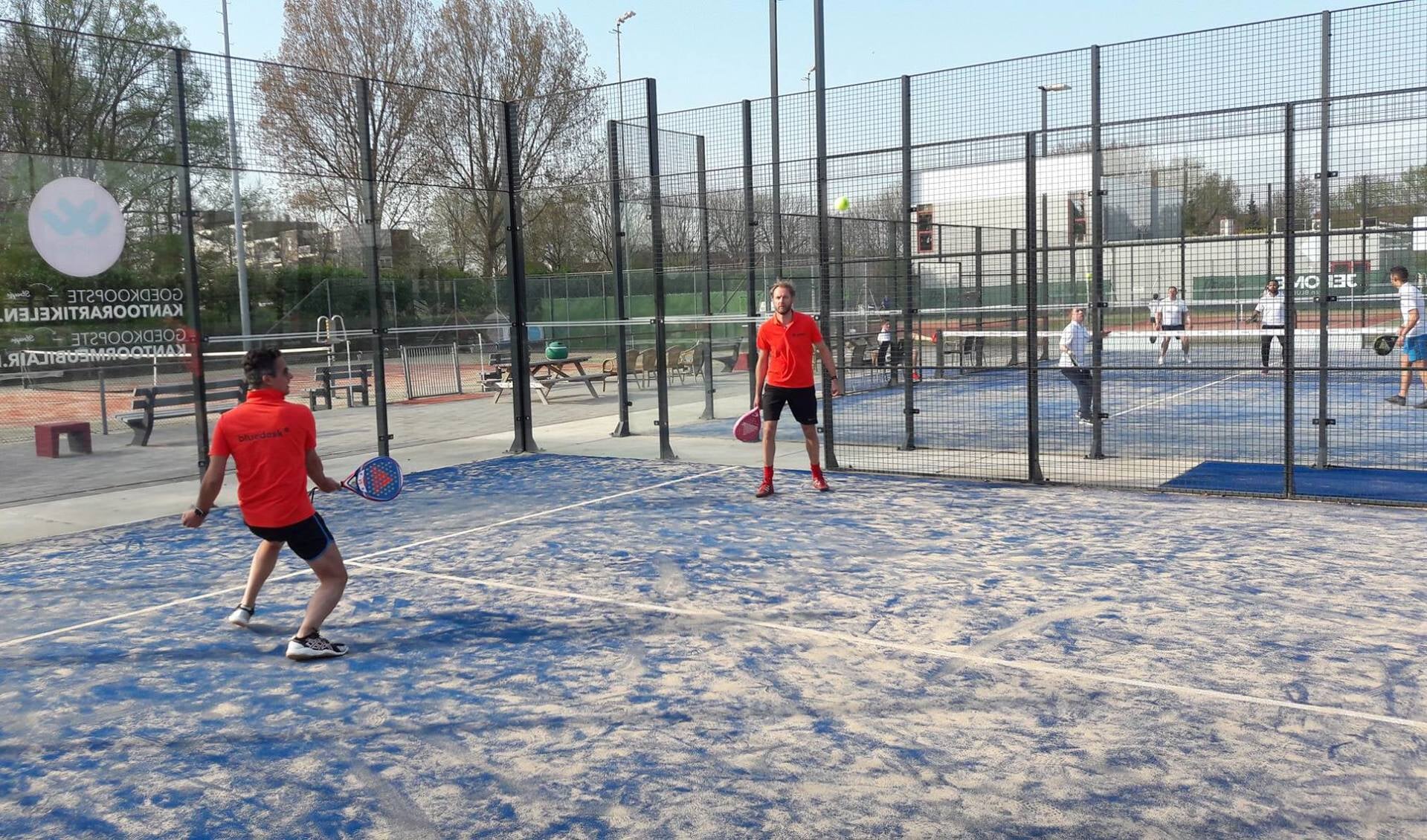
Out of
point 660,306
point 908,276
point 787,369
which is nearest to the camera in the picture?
point 787,369

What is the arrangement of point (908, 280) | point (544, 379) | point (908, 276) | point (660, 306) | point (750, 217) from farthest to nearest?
point (544, 379) → point (750, 217) → point (660, 306) → point (908, 280) → point (908, 276)

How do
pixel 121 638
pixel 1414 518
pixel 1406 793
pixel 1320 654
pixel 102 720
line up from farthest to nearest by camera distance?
pixel 1414 518, pixel 121 638, pixel 1320 654, pixel 102 720, pixel 1406 793

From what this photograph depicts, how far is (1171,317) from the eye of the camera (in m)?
16.9

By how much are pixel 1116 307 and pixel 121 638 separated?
1197 centimetres

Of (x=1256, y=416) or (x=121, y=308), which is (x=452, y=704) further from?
(x=1256, y=416)

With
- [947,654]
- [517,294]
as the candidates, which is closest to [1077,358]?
[517,294]

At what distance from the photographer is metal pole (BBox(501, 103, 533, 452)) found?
1304 cm

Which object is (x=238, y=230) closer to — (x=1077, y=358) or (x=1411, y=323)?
(x=1077, y=358)

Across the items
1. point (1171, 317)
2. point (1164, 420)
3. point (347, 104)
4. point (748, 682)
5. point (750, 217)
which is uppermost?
point (347, 104)

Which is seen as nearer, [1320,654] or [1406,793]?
[1406,793]

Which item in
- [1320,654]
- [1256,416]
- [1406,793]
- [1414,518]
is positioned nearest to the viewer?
[1406,793]

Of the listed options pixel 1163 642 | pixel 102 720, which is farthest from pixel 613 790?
pixel 1163 642

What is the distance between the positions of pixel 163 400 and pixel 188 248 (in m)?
3.56

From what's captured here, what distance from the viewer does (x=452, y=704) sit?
497cm
